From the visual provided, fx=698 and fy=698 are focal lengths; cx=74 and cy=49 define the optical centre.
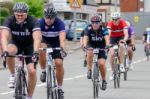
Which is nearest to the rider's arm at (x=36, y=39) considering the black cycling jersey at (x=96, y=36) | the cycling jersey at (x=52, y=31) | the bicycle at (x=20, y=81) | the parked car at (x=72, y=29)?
the bicycle at (x=20, y=81)

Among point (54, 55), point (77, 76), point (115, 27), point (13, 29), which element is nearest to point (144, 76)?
point (77, 76)

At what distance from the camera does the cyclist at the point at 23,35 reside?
12.1 metres

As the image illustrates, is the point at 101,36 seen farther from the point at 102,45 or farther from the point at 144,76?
the point at 144,76

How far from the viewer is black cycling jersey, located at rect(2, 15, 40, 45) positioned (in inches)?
484

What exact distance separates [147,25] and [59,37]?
5660cm

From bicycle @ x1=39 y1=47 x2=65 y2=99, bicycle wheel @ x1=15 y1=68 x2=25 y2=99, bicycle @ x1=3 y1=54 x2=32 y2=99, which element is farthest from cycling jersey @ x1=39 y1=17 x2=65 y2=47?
bicycle wheel @ x1=15 y1=68 x2=25 y2=99

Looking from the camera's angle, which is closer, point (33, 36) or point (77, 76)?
point (33, 36)

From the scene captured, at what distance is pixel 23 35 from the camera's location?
12398mm

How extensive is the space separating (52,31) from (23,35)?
1.45m

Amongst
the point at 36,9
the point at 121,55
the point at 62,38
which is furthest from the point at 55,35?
the point at 36,9

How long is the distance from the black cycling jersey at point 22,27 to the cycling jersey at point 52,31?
4.08 feet

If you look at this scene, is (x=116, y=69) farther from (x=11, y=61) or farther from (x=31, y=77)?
(x=31, y=77)

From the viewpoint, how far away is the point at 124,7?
85.4 meters

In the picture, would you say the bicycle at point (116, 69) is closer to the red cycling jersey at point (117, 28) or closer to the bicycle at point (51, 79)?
the red cycling jersey at point (117, 28)
